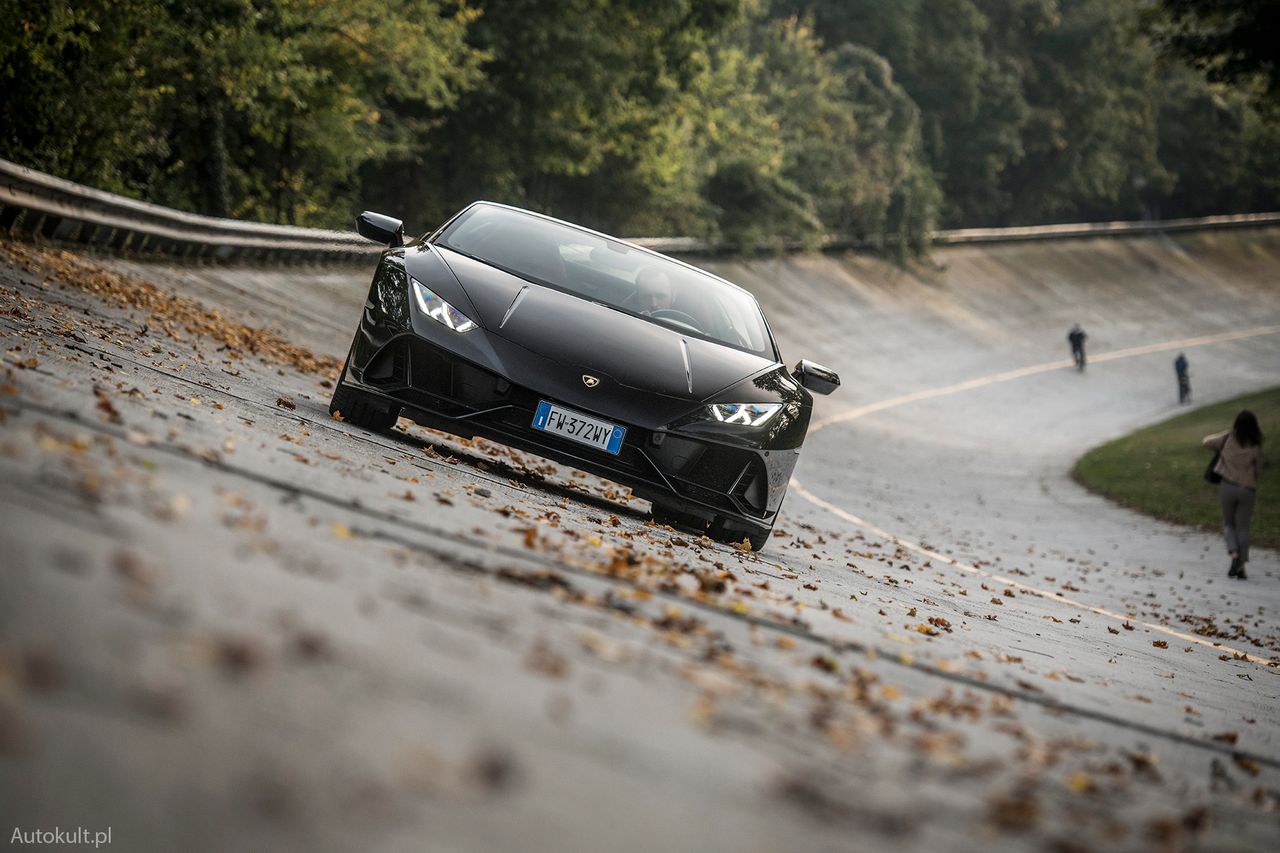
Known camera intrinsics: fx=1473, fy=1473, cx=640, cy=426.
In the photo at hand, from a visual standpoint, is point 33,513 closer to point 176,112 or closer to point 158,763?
point 158,763

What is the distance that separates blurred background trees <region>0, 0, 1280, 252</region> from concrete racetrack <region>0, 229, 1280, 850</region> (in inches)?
531

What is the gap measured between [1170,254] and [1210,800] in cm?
Result: 8552

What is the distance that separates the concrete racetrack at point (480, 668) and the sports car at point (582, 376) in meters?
0.34

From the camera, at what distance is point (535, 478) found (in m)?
9.59

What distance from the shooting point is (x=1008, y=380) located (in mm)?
49344

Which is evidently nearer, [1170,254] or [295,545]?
[295,545]

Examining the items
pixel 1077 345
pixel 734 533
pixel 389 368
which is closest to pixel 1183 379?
pixel 1077 345

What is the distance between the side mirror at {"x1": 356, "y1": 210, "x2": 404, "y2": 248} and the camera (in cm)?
966

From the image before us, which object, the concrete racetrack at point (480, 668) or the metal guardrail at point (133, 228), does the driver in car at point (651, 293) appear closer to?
the concrete racetrack at point (480, 668)

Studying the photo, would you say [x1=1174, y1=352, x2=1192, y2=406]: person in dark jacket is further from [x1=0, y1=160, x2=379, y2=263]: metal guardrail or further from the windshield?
the windshield

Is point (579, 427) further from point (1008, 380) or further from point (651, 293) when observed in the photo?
point (1008, 380)

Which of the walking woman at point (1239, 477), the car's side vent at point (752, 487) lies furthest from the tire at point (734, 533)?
the walking woman at point (1239, 477)

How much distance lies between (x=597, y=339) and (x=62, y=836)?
6156 millimetres

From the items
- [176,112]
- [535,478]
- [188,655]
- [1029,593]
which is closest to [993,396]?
[176,112]
